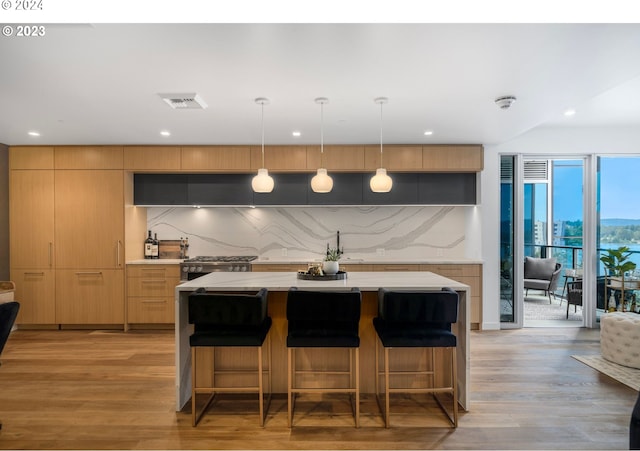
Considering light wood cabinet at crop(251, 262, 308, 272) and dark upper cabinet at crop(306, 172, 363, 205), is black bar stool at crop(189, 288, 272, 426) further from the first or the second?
dark upper cabinet at crop(306, 172, 363, 205)

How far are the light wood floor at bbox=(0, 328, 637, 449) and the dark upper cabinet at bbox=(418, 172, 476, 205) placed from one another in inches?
84.6

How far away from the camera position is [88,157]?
16.4 feet

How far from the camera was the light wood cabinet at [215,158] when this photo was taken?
5027 millimetres

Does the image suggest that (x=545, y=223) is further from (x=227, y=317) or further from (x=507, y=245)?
(x=227, y=317)

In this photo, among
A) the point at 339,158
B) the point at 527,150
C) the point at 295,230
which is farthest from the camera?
the point at 295,230

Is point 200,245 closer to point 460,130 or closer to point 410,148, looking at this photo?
point 410,148

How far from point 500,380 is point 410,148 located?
2976 millimetres

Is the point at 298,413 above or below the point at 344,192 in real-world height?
below

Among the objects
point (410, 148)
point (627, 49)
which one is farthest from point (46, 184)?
point (627, 49)

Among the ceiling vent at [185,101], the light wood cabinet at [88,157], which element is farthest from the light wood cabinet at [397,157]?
the light wood cabinet at [88,157]

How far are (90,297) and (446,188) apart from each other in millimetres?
5047

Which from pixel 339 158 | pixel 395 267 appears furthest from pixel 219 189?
pixel 395 267

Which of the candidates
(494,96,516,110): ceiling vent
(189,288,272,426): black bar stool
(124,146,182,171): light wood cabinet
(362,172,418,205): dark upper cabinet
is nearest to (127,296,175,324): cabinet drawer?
(124,146,182,171): light wood cabinet
